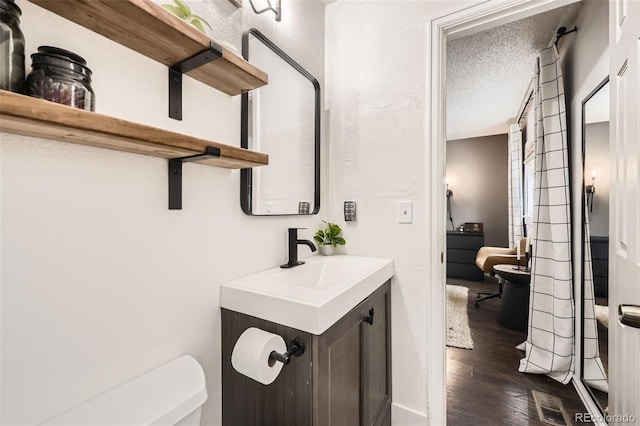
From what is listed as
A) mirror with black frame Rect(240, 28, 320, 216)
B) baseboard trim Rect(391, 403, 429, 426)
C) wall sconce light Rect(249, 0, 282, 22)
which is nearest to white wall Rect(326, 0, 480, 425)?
baseboard trim Rect(391, 403, 429, 426)

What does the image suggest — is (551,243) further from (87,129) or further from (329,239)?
(87,129)

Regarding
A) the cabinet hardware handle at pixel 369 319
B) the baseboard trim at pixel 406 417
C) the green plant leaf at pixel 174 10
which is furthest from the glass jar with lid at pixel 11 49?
the baseboard trim at pixel 406 417

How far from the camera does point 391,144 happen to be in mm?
1550

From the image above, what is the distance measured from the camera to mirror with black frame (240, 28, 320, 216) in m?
1.22

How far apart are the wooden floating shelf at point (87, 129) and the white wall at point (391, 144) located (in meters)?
0.94

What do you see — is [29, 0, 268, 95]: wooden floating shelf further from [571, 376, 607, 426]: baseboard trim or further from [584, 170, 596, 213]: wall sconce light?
[571, 376, 607, 426]: baseboard trim

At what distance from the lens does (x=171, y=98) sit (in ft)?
2.99

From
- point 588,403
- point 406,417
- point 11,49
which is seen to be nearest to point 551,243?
point 588,403

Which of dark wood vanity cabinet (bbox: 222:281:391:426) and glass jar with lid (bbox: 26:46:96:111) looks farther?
dark wood vanity cabinet (bbox: 222:281:391:426)

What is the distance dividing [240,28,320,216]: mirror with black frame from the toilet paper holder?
56 centimetres

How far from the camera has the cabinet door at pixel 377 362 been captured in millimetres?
1211

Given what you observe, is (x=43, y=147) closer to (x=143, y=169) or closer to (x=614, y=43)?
(x=143, y=169)

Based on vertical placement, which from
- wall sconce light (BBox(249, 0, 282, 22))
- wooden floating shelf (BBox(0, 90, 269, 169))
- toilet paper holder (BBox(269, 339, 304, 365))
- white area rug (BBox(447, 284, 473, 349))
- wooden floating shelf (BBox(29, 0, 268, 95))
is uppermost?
wall sconce light (BBox(249, 0, 282, 22))

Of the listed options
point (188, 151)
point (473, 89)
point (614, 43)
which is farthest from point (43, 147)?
point (473, 89)
